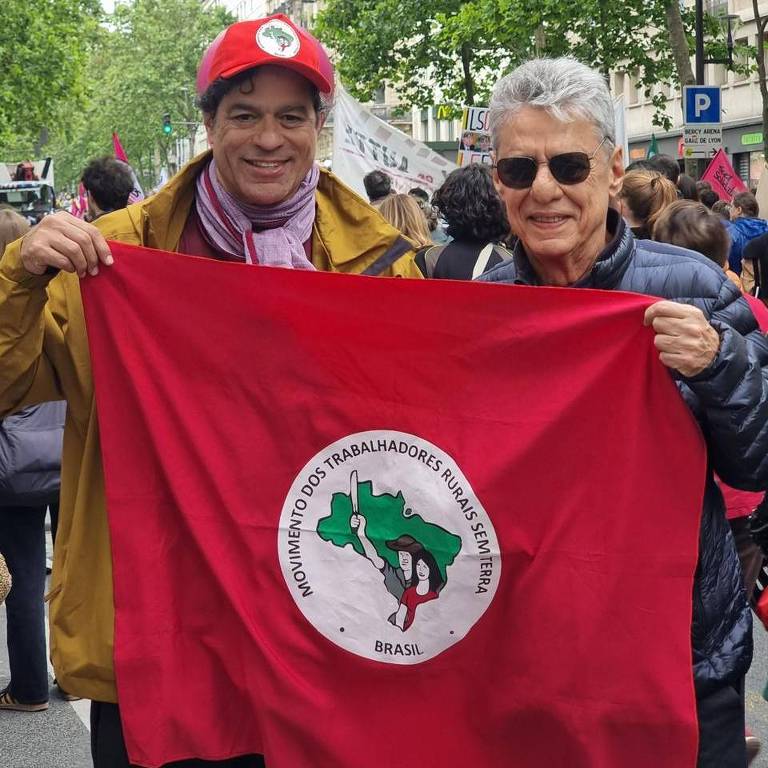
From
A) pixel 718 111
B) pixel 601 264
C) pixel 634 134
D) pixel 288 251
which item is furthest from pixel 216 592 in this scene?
pixel 634 134

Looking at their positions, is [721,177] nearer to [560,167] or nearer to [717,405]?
[560,167]

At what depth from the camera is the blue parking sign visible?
19.0 metres

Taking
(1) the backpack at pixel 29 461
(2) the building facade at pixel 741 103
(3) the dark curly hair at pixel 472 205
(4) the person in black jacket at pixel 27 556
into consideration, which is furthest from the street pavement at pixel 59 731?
(2) the building facade at pixel 741 103

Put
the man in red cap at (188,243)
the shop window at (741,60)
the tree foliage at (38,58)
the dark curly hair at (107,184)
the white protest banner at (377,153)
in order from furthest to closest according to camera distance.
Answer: the tree foliage at (38,58) → the shop window at (741,60) → the white protest banner at (377,153) → the dark curly hair at (107,184) → the man in red cap at (188,243)

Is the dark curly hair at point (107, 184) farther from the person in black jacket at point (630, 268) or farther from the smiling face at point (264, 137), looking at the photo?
the person in black jacket at point (630, 268)

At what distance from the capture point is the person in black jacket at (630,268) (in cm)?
279

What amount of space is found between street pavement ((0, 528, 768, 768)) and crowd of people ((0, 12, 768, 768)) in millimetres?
2452

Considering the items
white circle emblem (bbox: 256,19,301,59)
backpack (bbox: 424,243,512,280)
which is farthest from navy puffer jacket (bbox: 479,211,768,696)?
backpack (bbox: 424,243,512,280)

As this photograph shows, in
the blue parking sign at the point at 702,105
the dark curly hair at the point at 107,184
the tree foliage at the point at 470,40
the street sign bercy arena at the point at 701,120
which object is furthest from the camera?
the tree foliage at the point at 470,40

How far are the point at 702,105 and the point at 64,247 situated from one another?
17376 millimetres

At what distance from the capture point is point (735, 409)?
267 cm

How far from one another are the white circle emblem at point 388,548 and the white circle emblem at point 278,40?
782 mm

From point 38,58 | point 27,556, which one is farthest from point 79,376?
point 38,58

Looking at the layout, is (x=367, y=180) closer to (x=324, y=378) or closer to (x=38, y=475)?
(x=38, y=475)
